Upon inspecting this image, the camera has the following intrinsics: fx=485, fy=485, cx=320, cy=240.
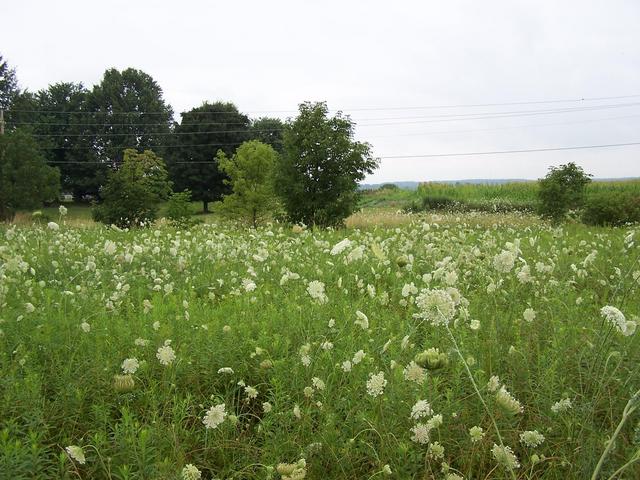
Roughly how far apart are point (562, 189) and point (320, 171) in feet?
30.8

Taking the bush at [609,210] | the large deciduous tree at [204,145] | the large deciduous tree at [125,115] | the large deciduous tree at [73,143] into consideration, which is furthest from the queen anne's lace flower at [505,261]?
the large deciduous tree at [125,115]

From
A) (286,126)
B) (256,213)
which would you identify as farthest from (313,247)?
(256,213)

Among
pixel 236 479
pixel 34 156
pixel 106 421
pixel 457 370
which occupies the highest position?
pixel 34 156

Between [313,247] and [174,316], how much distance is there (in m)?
3.81

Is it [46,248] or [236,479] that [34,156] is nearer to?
[46,248]

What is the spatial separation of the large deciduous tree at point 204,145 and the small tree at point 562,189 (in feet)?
102

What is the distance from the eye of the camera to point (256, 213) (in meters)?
24.0

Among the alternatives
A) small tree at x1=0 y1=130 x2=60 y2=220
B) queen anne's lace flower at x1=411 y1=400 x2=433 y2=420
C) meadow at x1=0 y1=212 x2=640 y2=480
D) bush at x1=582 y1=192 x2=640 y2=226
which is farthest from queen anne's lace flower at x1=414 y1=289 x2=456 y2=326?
small tree at x1=0 y1=130 x2=60 y2=220

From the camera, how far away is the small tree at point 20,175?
98.6 feet

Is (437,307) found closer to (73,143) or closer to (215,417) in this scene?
(215,417)

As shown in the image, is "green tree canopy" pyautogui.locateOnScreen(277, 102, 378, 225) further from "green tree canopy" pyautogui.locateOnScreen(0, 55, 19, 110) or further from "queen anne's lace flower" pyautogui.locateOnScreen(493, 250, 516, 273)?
"green tree canopy" pyautogui.locateOnScreen(0, 55, 19, 110)

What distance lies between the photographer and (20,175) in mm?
30328

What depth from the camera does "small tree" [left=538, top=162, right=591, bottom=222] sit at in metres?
18.6

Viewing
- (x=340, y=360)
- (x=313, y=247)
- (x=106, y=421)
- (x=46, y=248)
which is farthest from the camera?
(x=313, y=247)
